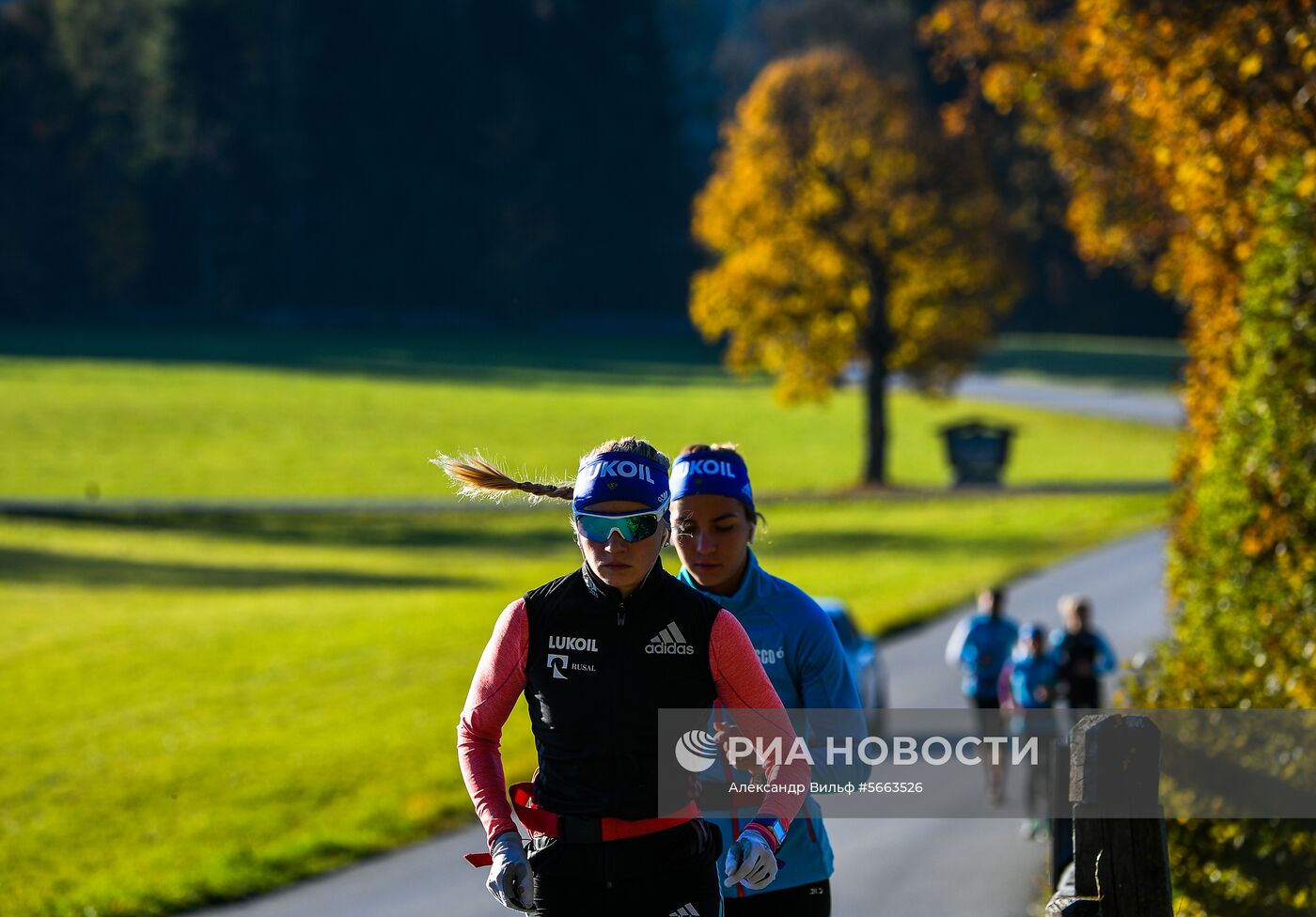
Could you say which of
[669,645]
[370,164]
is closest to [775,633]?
[669,645]

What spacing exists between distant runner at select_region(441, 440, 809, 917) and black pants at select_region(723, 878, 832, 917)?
3.10 feet

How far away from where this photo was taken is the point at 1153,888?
4.77m

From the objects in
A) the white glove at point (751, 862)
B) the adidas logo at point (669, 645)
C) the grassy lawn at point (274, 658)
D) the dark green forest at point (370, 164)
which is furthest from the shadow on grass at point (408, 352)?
the white glove at point (751, 862)

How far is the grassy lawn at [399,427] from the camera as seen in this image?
51.1 metres

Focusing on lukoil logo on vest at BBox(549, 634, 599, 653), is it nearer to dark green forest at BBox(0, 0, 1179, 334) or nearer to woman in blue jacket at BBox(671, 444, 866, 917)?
woman in blue jacket at BBox(671, 444, 866, 917)

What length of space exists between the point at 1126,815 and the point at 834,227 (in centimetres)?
4095

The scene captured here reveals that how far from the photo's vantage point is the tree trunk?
45.4m

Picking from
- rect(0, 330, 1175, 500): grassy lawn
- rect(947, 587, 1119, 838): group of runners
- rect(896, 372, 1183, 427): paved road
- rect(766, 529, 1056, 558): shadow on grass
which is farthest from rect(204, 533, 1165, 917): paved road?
rect(896, 372, 1183, 427): paved road

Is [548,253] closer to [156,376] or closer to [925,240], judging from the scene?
[156,376]

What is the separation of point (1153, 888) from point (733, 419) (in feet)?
206

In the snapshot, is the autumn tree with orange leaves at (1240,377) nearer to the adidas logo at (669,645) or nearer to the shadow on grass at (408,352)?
the adidas logo at (669,645)

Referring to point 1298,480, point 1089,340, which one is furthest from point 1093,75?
point 1089,340

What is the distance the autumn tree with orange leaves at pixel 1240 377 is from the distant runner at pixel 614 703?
434 centimetres

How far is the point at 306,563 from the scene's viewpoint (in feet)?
118
